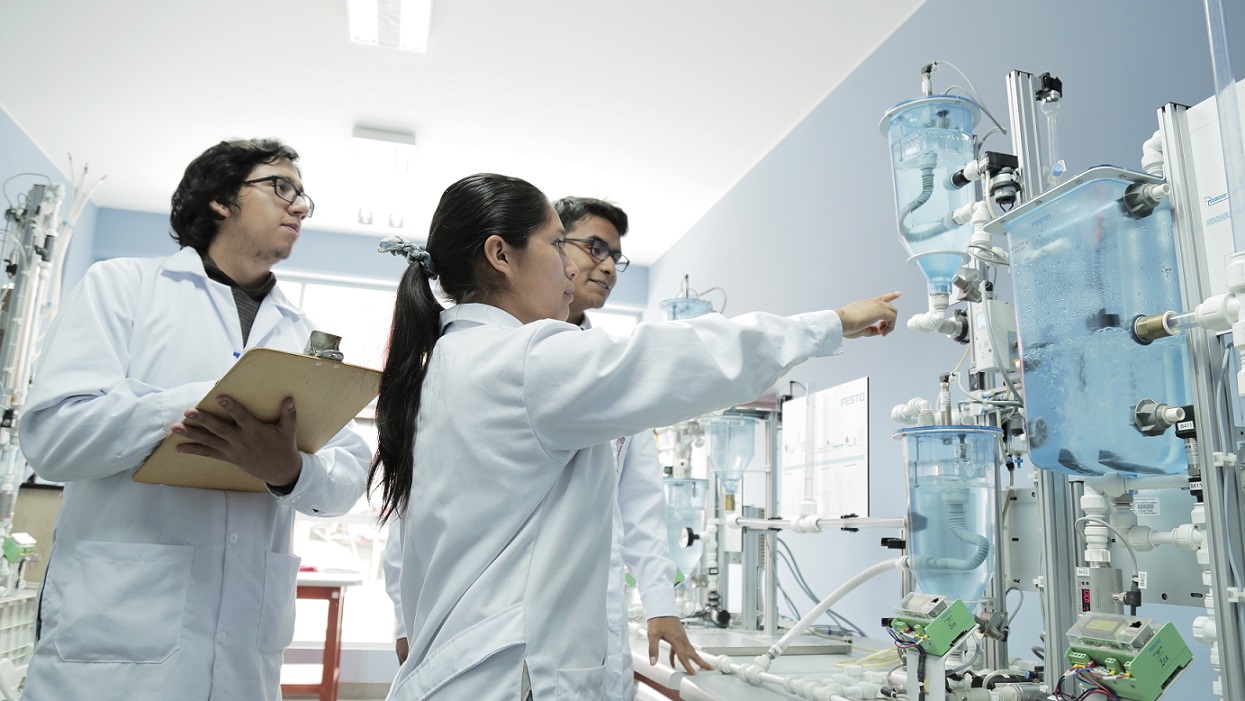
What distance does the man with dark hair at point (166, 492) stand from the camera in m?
1.35

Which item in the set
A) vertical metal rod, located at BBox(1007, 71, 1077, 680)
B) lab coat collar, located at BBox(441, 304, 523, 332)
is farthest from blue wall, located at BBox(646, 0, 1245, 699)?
lab coat collar, located at BBox(441, 304, 523, 332)

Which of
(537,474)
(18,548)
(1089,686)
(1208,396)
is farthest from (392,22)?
(1089,686)

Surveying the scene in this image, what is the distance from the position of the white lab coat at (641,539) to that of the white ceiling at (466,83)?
219 cm

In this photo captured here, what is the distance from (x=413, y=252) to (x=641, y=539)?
1064 millimetres

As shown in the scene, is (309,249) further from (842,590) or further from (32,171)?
(842,590)

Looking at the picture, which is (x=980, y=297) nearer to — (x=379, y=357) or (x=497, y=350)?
(x=497, y=350)

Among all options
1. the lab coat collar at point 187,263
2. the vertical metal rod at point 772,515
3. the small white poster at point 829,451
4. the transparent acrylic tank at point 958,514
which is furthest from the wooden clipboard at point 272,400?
the vertical metal rod at point 772,515

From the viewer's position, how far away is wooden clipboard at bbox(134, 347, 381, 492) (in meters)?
1.19

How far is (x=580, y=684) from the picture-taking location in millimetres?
1098

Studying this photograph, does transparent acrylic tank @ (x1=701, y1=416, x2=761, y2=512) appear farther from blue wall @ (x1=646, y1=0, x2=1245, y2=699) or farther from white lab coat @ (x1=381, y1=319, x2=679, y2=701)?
white lab coat @ (x1=381, y1=319, x2=679, y2=701)

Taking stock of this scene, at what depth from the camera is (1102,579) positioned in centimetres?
132

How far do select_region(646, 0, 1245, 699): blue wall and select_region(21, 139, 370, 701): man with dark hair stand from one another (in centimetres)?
198

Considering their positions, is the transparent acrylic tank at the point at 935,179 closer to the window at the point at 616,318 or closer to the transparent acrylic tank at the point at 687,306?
the transparent acrylic tank at the point at 687,306

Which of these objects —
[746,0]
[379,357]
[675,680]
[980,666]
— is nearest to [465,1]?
[746,0]
